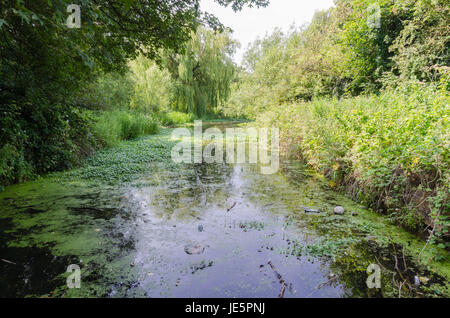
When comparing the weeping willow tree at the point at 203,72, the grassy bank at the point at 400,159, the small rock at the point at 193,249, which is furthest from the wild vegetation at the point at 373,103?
the weeping willow tree at the point at 203,72

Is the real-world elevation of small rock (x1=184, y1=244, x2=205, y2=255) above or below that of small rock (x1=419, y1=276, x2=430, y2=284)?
above

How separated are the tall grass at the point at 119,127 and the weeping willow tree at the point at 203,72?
6.51 meters

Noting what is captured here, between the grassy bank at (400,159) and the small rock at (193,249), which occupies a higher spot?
the grassy bank at (400,159)

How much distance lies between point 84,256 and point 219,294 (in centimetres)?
146

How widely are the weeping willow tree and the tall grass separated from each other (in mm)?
6514

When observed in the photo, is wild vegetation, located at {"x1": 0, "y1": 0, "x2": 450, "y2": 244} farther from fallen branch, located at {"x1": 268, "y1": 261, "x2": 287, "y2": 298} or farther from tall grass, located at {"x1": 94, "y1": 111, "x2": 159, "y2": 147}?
fallen branch, located at {"x1": 268, "y1": 261, "x2": 287, "y2": 298}

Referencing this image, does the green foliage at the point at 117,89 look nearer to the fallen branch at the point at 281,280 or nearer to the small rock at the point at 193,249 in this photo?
the small rock at the point at 193,249

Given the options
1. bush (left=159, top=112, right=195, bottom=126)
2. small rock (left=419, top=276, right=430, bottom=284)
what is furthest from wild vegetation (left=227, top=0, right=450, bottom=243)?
bush (left=159, top=112, right=195, bottom=126)

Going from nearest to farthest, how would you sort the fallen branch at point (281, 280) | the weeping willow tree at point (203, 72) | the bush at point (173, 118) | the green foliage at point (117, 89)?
the fallen branch at point (281, 280), the green foliage at point (117, 89), the bush at point (173, 118), the weeping willow tree at point (203, 72)

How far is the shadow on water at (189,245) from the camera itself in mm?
2203

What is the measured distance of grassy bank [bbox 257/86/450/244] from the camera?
2713 millimetres

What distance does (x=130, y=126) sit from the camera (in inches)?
435

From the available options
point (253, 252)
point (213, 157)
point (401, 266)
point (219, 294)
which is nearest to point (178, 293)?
point (219, 294)
